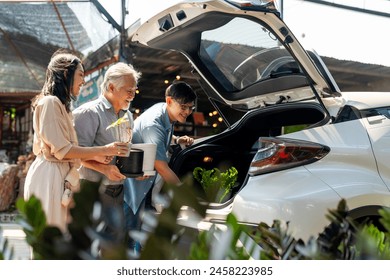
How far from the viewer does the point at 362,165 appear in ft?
7.59

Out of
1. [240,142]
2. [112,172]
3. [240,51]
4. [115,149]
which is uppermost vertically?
[240,51]

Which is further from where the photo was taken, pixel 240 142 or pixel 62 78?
pixel 240 142

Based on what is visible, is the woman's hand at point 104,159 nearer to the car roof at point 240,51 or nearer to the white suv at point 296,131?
the white suv at point 296,131

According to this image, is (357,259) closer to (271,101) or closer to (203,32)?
(203,32)

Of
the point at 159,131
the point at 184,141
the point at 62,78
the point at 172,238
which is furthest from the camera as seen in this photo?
the point at 184,141

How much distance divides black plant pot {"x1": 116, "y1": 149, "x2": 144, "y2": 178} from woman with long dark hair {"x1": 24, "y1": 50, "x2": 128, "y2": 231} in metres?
0.08

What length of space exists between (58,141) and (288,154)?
1024mm

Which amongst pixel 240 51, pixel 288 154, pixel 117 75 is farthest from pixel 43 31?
pixel 288 154

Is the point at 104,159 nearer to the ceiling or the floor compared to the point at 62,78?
nearer to the floor

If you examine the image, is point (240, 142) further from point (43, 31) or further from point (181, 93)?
point (43, 31)

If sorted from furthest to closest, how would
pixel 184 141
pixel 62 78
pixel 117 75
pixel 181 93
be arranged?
pixel 184 141, pixel 181 93, pixel 117 75, pixel 62 78

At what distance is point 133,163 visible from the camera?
230 cm

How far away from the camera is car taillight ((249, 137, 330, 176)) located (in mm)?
2309

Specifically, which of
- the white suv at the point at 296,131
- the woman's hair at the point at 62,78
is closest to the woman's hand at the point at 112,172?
the woman's hair at the point at 62,78
